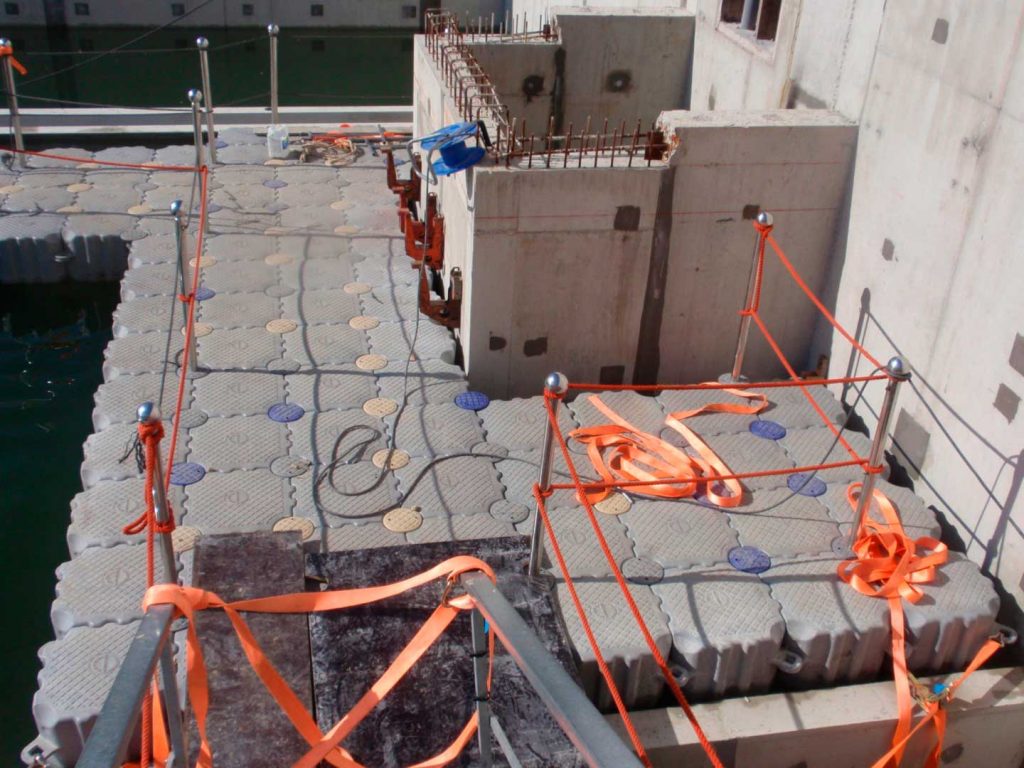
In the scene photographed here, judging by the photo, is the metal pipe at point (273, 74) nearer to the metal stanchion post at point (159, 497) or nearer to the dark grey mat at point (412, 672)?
the dark grey mat at point (412, 672)

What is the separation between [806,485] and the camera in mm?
7137

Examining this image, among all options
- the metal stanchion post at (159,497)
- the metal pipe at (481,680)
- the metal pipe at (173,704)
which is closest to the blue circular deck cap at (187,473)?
the metal stanchion post at (159,497)

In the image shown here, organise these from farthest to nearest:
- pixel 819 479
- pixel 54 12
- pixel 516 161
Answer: pixel 54 12
pixel 516 161
pixel 819 479

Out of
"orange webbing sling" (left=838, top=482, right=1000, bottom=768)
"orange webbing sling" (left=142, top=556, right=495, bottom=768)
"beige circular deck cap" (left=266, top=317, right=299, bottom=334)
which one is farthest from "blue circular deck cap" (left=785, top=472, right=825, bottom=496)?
"beige circular deck cap" (left=266, top=317, right=299, bottom=334)

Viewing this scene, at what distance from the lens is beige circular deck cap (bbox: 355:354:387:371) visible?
8.30 m

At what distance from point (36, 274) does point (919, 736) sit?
9.67m

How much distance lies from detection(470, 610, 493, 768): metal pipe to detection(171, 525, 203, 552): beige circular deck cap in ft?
9.04

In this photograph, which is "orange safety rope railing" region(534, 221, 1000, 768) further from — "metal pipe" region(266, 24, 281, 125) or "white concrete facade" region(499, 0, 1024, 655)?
"metal pipe" region(266, 24, 281, 125)

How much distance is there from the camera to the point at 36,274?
10711mm

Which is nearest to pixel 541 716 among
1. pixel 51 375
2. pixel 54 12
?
pixel 51 375

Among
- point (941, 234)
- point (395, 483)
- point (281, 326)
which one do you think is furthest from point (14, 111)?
point (941, 234)

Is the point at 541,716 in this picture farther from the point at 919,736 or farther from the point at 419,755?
the point at 919,736

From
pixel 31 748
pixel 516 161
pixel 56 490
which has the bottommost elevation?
pixel 56 490

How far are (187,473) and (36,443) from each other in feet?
10.6
